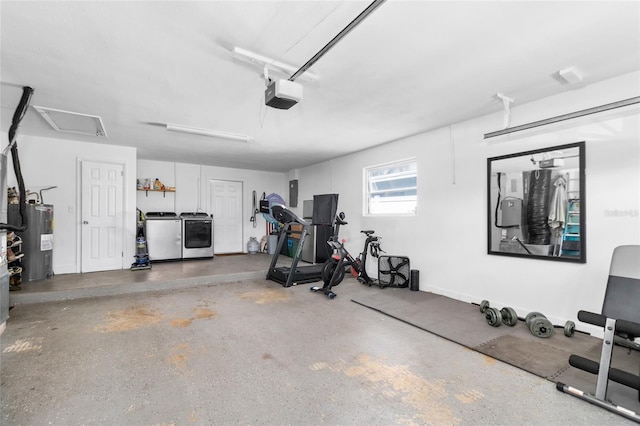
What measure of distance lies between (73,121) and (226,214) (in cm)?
437

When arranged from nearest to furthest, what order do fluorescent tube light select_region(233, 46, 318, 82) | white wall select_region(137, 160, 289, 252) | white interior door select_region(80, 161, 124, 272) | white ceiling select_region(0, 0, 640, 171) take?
white ceiling select_region(0, 0, 640, 171)
fluorescent tube light select_region(233, 46, 318, 82)
white interior door select_region(80, 161, 124, 272)
white wall select_region(137, 160, 289, 252)

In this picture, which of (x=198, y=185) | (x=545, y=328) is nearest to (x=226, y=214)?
(x=198, y=185)

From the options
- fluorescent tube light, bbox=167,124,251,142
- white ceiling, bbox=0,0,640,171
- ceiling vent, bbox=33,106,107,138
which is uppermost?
white ceiling, bbox=0,0,640,171

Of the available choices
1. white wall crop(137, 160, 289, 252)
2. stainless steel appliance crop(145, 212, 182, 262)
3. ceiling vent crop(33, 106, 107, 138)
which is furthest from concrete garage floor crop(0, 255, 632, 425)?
white wall crop(137, 160, 289, 252)

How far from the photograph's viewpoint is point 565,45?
2.35 meters

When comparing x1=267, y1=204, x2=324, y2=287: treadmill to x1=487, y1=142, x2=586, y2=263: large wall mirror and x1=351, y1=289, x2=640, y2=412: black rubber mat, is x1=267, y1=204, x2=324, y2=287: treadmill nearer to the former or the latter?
x1=351, y1=289, x2=640, y2=412: black rubber mat

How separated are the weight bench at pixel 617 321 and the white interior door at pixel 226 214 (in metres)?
7.61

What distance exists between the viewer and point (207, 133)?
476 centimetres

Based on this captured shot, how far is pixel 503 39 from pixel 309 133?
3032 mm

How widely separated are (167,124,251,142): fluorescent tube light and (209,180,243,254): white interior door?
332 cm

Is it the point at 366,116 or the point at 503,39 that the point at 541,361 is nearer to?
the point at 503,39

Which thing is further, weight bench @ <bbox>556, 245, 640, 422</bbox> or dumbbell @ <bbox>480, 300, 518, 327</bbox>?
dumbbell @ <bbox>480, 300, 518, 327</bbox>

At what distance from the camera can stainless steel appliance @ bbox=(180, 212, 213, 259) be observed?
699 cm

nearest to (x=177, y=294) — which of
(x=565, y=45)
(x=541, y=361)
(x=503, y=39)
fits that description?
(x=541, y=361)
